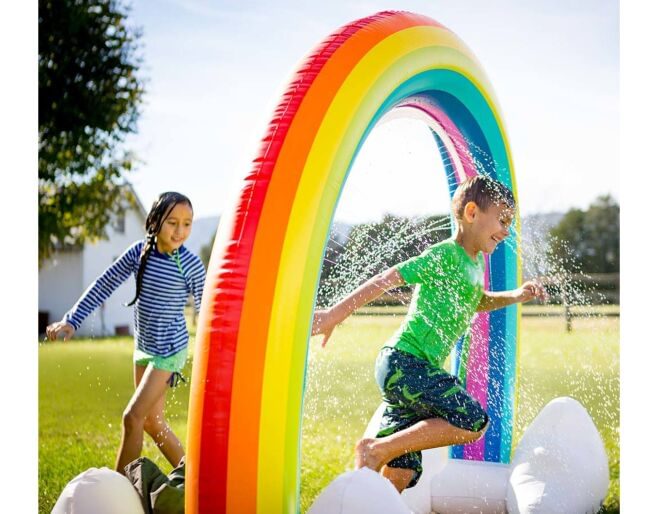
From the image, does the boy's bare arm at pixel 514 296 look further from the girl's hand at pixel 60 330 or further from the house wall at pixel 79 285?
the house wall at pixel 79 285

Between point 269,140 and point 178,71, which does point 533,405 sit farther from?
point 178,71

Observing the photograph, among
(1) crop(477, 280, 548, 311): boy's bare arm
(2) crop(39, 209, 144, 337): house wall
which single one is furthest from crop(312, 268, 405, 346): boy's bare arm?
(2) crop(39, 209, 144, 337): house wall

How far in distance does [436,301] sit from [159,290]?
1298 millimetres

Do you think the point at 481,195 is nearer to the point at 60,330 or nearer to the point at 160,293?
the point at 160,293

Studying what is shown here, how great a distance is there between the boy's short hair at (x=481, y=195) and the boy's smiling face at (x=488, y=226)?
22 mm

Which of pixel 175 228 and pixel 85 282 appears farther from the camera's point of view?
pixel 85 282

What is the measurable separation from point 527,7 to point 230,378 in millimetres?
8196

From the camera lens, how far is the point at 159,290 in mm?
3654

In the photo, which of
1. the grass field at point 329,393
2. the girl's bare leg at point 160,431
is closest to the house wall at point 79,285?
the grass field at point 329,393

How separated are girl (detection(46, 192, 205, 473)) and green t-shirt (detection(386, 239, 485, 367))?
3.44ft

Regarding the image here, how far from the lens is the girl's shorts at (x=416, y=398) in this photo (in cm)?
288

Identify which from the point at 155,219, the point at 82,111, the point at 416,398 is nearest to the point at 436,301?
the point at 416,398
